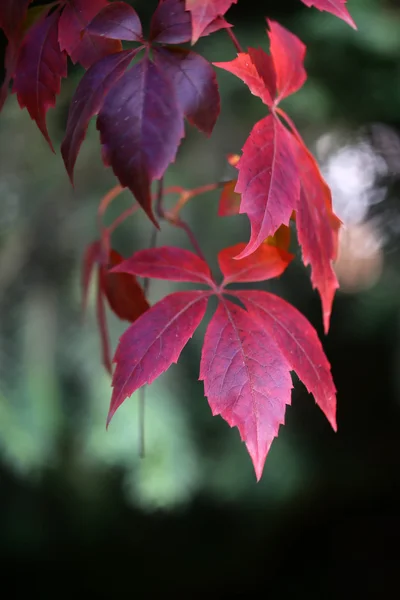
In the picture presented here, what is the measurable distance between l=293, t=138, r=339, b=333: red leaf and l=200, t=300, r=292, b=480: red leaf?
50mm

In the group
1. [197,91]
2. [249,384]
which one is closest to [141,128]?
[197,91]

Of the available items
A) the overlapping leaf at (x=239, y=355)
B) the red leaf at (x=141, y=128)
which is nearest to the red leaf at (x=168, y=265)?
the overlapping leaf at (x=239, y=355)

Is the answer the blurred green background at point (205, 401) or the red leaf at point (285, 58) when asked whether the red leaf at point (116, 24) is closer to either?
the red leaf at point (285, 58)

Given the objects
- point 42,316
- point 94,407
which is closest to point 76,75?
point 42,316

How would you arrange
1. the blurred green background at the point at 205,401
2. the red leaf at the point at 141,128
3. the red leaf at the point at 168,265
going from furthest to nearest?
1. the blurred green background at the point at 205,401
2. the red leaf at the point at 168,265
3. the red leaf at the point at 141,128

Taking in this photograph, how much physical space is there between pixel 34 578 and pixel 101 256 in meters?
0.80

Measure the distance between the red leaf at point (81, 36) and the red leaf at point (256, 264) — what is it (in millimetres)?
147

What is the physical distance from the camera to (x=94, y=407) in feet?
3.23

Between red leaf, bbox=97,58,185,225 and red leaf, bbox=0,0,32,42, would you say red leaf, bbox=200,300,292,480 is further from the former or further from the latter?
red leaf, bbox=0,0,32,42

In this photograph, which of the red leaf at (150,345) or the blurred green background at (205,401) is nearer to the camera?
the red leaf at (150,345)

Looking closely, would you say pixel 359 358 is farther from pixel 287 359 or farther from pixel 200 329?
pixel 287 359

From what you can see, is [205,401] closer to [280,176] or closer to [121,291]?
[121,291]

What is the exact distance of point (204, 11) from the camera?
0.27 metres

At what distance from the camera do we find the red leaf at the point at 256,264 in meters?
0.38
